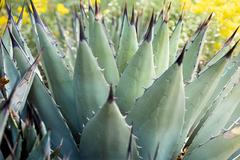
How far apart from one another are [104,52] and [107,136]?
0.53 metres

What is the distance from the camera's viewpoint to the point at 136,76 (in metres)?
2.30

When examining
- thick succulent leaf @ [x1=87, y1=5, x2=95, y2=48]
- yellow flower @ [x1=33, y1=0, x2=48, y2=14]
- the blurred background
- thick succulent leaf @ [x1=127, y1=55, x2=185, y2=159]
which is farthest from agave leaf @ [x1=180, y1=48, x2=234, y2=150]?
yellow flower @ [x1=33, y1=0, x2=48, y2=14]

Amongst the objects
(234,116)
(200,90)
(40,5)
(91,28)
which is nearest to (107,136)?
(200,90)

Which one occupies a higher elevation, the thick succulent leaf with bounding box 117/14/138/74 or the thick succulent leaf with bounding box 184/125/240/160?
the thick succulent leaf with bounding box 117/14/138/74

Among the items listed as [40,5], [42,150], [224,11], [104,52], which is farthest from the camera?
[40,5]

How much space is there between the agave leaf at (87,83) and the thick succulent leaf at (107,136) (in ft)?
0.62

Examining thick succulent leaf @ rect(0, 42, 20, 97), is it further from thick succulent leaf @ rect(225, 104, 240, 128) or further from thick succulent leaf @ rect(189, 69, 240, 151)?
thick succulent leaf @ rect(225, 104, 240, 128)

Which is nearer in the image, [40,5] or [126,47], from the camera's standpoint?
[126,47]

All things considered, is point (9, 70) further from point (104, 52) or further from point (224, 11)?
point (224, 11)

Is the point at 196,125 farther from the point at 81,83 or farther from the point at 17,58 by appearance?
the point at 17,58

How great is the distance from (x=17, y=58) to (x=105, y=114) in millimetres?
595

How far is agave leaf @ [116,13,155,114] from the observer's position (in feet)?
7.41

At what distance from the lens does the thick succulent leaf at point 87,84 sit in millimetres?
2188

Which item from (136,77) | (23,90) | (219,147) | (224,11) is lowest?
(224,11)
